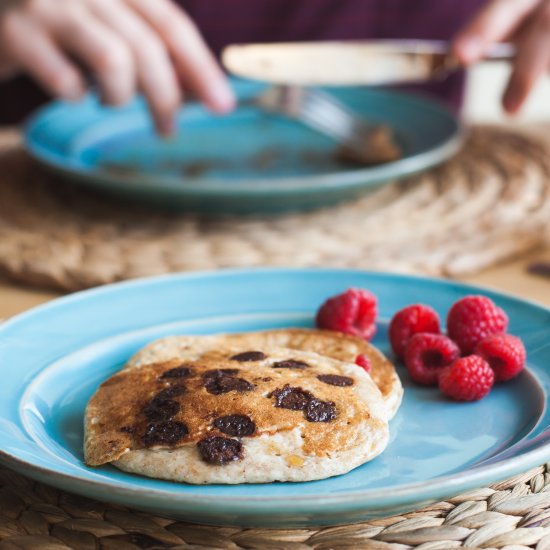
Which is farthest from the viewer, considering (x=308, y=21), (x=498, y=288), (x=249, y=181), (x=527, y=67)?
(x=308, y=21)

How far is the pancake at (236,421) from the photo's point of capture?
0.81 meters

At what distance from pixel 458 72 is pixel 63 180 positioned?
1.24m

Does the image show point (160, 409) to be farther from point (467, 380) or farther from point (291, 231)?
point (291, 231)

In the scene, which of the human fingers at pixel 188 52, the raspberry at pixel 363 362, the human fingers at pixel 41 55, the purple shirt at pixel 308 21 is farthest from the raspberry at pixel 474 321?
the purple shirt at pixel 308 21

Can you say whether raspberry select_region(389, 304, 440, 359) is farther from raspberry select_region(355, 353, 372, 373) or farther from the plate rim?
the plate rim

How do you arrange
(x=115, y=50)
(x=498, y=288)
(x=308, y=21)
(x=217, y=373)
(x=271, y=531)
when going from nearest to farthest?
(x=271, y=531) → (x=217, y=373) → (x=498, y=288) → (x=115, y=50) → (x=308, y=21)

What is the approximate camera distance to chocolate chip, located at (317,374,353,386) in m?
0.91

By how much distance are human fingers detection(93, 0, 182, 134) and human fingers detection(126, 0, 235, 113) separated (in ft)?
0.09

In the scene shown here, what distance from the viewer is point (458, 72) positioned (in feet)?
8.57

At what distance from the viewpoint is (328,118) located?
196cm

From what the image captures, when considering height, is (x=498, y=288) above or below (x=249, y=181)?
below

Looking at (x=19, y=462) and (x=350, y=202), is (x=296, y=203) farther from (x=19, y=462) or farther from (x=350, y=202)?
(x=19, y=462)

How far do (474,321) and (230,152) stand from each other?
0.95m

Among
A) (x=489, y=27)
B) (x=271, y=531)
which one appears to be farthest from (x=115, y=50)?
(x=271, y=531)
